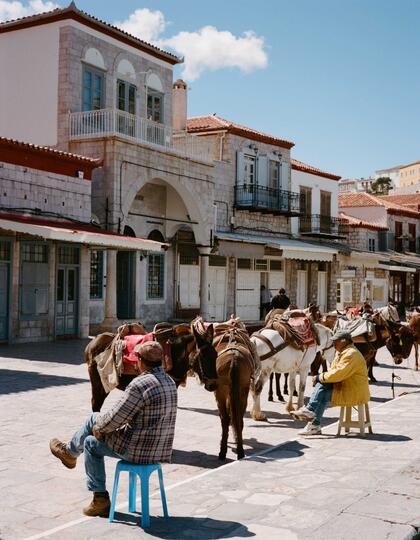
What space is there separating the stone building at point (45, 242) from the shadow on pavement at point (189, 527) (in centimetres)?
1084

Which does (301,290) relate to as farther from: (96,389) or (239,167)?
(96,389)

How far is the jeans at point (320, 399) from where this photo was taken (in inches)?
343

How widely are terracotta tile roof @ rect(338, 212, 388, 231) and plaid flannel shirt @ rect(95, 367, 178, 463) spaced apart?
34.0 metres

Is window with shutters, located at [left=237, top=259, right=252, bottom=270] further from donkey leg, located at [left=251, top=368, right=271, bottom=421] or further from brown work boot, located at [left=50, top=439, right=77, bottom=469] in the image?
brown work boot, located at [left=50, top=439, right=77, bottom=469]

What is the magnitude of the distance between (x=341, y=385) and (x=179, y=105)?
20571mm

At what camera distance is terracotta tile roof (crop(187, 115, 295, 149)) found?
95.0ft

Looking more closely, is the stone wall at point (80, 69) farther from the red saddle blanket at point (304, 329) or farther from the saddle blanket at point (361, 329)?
the red saddle blanket at point (304, 329)

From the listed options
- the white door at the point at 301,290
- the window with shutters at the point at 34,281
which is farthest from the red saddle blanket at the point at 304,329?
the white door at the point at 301,290

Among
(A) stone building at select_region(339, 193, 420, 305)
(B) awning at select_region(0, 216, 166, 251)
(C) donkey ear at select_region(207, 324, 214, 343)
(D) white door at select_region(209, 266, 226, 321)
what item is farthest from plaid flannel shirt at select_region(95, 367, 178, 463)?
(A) stone building at select_region(339, 193, 420, 305)

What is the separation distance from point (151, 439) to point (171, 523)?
61 centimetres

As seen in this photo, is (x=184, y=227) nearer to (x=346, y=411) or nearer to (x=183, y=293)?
(x=183, y=293)

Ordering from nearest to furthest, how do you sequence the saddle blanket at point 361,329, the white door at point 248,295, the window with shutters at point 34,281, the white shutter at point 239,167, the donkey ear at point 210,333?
the donkey ear at point 210,333 → the saddle blanket at point 361,329 → the window with shutters at point 34,281 → the white shutter at point 239,167 → the white door at point 248,295

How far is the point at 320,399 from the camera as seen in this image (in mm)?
8781

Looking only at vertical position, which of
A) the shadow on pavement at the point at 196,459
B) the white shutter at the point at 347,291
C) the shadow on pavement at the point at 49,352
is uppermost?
the white shutter at the point at 347,291
